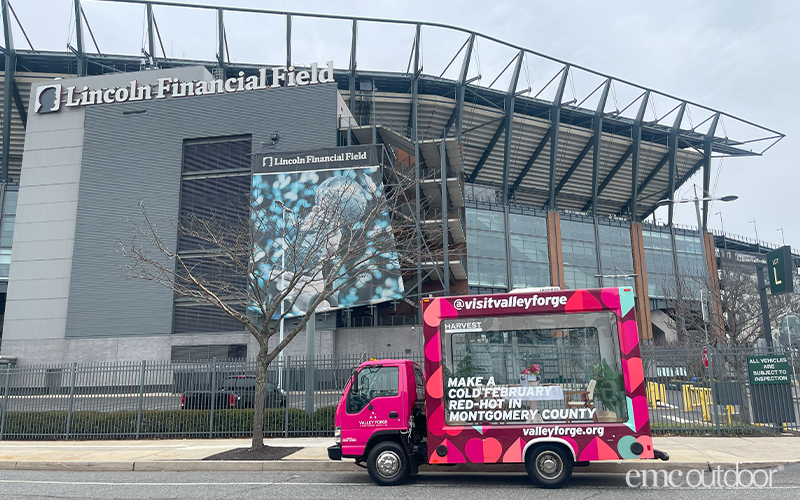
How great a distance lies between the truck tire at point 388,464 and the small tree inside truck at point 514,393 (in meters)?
0.02

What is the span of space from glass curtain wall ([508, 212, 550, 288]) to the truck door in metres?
44.4

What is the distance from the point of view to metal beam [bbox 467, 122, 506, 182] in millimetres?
51206

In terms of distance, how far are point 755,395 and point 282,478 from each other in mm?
12132

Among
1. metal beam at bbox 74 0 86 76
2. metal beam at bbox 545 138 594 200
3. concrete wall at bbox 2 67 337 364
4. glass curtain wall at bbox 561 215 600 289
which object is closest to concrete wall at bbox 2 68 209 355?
concrete wall at bbox 2 67 337 364

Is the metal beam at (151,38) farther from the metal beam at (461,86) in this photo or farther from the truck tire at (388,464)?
the truck tire at (388,464)

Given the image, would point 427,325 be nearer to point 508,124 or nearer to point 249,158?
point 249,158

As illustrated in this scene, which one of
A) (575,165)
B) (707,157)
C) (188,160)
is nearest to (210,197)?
(188,160)

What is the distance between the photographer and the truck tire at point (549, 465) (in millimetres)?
9070

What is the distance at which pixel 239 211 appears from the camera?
3669 centimetres

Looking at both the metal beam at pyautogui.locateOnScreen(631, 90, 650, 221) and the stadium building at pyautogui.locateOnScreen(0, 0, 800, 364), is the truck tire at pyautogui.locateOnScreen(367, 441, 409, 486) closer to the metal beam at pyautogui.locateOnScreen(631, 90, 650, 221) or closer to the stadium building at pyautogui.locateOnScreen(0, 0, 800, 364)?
the stadium building at pyautogui.locateOnScreen(0, 0, 800, 364)

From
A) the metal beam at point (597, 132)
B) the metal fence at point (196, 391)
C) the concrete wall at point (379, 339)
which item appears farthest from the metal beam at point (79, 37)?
the metal beam at point (597, 132)

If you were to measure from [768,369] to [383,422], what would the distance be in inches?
424

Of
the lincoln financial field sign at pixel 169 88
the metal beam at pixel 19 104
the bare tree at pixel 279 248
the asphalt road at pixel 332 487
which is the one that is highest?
the metal beam at pixel 19 104

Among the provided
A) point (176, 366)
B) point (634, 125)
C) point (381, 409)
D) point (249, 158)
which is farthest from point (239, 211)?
point (634, 125)
